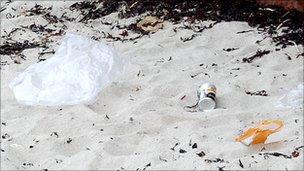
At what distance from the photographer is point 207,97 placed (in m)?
3.38

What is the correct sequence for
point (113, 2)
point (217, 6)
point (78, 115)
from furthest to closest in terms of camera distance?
point (113, 2), point (217, 6), point (78, 115)

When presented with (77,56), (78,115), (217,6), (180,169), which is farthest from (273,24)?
(180,169)

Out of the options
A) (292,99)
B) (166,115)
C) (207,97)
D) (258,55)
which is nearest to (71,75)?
(166,115)

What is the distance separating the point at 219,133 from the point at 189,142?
0.63ft

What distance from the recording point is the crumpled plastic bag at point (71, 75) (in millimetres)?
3709

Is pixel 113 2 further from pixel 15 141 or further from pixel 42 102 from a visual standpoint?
pixel 15 141

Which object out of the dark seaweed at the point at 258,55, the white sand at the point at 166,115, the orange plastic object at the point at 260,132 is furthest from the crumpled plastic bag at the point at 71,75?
the orange plastic object at the point at 260,132

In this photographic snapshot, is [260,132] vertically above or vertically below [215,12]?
above

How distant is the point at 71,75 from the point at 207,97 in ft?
3.29

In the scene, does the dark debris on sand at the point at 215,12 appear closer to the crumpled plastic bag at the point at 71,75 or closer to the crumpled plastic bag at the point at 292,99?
the crumpled plastic bag at the point at 292,99

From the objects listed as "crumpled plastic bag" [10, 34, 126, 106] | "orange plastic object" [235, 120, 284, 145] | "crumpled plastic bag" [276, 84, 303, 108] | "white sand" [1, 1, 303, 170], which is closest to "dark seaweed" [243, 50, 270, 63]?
"white sand" [1, 1, 303, 170]

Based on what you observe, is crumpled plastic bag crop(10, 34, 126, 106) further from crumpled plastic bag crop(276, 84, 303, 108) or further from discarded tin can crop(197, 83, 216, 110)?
crumpled plastic bag crop(276, 84, 303, 108)

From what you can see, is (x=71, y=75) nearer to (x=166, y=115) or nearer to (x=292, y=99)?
(x=166, y=115)

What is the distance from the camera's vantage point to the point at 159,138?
10.1 ft
